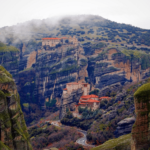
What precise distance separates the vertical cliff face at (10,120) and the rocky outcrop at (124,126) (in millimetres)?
30022

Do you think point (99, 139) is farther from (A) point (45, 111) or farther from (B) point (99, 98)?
(A) point (45, 111)

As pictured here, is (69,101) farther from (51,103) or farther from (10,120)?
(10,120)

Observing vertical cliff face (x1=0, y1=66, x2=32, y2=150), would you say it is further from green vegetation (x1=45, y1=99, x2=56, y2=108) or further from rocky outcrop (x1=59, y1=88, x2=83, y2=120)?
green vegetation (x1=45, y1=99, x2=56, y2=108)

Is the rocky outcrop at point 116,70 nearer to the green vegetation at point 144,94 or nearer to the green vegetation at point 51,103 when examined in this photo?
the green vegetation at point 51,103

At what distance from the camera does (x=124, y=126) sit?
63375mm

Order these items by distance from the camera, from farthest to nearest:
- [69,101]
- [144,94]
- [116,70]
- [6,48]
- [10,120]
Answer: [6,48]
[116,70]
[69,101]
[10,120]
[144,94]

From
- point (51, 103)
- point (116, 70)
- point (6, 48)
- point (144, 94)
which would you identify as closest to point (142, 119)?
point (144, 94)

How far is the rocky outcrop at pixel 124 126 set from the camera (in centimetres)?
6197

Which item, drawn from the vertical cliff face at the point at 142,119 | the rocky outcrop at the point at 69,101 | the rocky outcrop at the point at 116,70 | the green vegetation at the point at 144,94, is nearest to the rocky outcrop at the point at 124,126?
the rocky outcrop at the point at 69,101

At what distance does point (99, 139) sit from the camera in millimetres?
66250

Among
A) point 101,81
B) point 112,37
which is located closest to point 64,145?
point 101,81

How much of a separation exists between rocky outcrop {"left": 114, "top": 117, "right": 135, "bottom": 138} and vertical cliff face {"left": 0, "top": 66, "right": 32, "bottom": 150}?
98.5 feet

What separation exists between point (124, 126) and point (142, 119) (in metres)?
36.3

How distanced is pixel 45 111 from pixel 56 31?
62.3m
